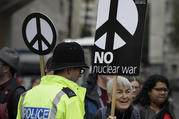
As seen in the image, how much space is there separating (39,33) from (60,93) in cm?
127

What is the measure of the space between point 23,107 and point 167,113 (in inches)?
84.6

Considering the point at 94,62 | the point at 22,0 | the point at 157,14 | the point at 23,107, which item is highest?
the point at 157,14

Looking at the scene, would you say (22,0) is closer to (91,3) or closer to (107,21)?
(107,21)

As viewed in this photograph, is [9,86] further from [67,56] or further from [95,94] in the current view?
[67,56]

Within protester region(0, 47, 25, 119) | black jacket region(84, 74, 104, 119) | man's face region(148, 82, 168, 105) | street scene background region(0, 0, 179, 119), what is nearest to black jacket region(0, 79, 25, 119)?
protester region(0, 47, 25, 119)

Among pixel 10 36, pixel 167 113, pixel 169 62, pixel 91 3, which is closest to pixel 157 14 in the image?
pixel 169 62

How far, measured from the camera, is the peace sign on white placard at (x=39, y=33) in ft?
12.2

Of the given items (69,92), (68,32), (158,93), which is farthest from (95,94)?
(68,32)

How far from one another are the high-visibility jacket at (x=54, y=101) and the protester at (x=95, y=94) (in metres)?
1.24

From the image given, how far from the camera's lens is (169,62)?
1847 inches

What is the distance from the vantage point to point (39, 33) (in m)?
3.82

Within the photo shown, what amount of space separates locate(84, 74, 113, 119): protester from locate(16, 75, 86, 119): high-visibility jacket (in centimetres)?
124

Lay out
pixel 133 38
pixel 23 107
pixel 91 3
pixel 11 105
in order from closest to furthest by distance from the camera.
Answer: pixel 23 107, pixel 133 38, pixel 11 105, pixel 91 3

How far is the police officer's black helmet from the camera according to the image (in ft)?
9.59
